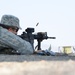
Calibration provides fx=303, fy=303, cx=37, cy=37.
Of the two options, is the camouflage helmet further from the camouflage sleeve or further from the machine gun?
the camouflage sleeve

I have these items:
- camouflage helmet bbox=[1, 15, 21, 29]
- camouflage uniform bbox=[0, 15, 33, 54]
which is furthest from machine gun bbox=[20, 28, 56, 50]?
camouflage uniform bbox=[0, 15, 33, 54]

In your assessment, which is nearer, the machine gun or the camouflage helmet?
the camouflage helmet

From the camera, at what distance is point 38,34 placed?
6332 millimetres

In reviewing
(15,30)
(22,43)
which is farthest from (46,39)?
(22,43)

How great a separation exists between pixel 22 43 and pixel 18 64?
154 inches

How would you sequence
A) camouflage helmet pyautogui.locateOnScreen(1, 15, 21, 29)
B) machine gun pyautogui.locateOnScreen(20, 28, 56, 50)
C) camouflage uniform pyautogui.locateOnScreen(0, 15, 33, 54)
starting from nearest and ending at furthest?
1. camouflage uniform pyautogui.locateOnScreen(0, 15, 33, 54)
2. camouflage helmet pyautogui.locateOnScreen(1, 15, 21, 29)
3. machine gun pyautogui.locateOnScreen(20, 28, 56, 50)

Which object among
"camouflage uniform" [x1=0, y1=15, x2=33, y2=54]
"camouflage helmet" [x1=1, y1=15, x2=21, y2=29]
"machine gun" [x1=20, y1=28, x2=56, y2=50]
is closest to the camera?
"camouflage uniform" [x1=0, y1=15, x2=33, y2=54]

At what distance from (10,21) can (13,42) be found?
108 centimetres

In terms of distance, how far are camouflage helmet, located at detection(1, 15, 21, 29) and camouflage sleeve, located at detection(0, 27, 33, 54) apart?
32.4 inches

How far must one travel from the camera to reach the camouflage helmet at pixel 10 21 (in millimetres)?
5141

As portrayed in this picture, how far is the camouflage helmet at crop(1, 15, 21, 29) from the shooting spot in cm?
514

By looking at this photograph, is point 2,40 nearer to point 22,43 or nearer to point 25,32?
point 22,43

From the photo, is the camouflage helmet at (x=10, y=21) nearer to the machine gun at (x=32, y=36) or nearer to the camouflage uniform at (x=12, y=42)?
the machine gun at (x=32, y=36)

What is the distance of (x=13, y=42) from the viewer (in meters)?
4.19
